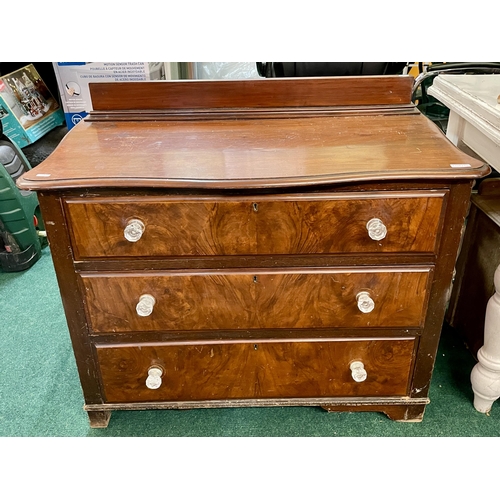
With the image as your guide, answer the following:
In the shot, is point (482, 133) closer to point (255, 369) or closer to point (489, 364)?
point (489, 364)

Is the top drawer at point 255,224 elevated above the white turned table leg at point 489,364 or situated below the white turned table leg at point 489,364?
above

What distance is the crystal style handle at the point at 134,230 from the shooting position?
106 centimetres

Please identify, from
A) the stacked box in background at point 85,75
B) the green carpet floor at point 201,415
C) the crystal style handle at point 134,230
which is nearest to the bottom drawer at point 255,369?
the green carpet floor at point 201,415

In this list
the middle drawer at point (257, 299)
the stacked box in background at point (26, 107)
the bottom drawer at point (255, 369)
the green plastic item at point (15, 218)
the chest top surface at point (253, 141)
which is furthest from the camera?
the stacked box in background at point (26, 107)

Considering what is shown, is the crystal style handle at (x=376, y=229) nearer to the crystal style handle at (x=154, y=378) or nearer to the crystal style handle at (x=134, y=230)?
the crystal style handle at (x=134, y=230)

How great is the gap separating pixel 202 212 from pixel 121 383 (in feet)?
1.81

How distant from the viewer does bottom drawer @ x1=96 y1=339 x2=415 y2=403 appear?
1252 mm

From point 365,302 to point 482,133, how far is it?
1.82 ft

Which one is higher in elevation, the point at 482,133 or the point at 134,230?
the point at 482,133

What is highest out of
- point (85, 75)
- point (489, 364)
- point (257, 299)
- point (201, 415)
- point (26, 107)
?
point (85, 75)

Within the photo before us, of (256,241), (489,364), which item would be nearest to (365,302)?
(256,241)

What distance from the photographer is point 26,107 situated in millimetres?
2326

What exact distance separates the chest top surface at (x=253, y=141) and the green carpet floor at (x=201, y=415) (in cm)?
75
